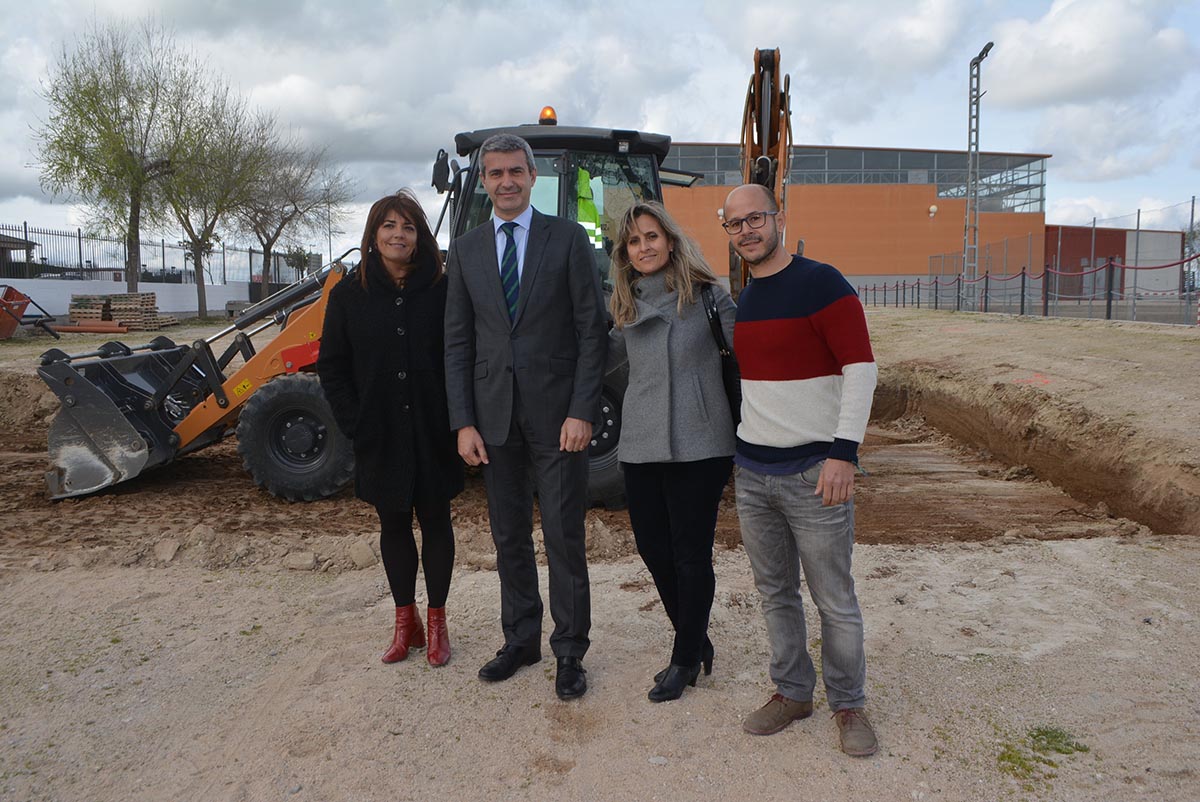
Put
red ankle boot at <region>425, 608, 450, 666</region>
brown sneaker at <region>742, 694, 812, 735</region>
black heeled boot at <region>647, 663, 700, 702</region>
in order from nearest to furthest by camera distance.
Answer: brown sneaker at <region>742, 694, 812, 735</region>
black heeled boot at <region>647, 663, 700, 702</region>
red ankle boot at <region>425, 608, 450, 666</region>

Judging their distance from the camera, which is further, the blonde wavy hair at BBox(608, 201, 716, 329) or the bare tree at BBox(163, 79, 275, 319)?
the bare tree at BBox(163, 79, 275, 319)

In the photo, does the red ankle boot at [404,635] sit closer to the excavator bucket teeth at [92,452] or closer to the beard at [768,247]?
the beard at [768,247]

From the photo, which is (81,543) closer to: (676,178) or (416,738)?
(416,738)

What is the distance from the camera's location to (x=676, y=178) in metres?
6.75

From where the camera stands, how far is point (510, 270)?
323 centimetres

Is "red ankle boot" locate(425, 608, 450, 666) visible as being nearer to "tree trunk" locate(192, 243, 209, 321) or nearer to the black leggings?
the black leggings

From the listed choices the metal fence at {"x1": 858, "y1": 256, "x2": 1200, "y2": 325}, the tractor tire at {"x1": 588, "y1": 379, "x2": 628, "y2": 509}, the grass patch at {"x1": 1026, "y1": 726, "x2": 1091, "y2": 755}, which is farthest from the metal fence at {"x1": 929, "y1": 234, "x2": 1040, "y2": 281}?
the grass patch at {"x1": 1026, "y1": 726, "x2": 1091, "y2": 755}

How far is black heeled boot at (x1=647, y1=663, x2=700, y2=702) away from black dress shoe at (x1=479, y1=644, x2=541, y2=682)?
53 centimetres

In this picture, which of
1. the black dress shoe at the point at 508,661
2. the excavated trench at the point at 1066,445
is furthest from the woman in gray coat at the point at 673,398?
the excavated trench at the point at 1066,445

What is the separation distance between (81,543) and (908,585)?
15.6 ft

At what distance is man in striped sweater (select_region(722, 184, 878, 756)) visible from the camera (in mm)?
2574

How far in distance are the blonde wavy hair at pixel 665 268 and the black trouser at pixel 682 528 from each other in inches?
21.2

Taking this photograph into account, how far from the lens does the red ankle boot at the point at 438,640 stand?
3490 mm

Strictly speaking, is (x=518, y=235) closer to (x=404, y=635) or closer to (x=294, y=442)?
(x=404, y=635)
